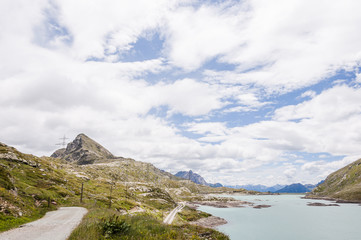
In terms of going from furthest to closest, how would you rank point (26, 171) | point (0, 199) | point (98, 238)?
point (26, 171) < point (0, 199) < point (98, 238)

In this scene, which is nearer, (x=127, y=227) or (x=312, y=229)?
(x=127, y=227)

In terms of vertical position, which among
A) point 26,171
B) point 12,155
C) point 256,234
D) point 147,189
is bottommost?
point 256,234

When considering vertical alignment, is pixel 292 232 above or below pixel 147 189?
below

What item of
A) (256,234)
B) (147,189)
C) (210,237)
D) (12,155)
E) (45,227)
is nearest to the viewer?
(210,237)

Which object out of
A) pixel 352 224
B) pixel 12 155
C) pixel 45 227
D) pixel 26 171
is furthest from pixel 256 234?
pixel 12 155

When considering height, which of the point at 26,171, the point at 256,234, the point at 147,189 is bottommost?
the point at 256,234

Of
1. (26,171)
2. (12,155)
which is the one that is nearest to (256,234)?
(26,171)

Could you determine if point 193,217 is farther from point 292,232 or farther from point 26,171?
point 26,171

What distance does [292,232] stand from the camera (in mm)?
89188

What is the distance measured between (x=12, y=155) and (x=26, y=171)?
1365cm

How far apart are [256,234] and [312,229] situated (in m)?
28.1

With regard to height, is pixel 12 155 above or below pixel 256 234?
above

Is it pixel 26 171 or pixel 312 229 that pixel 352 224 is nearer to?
pixel 312 229

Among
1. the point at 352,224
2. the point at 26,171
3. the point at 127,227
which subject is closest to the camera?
the point at 127,227
